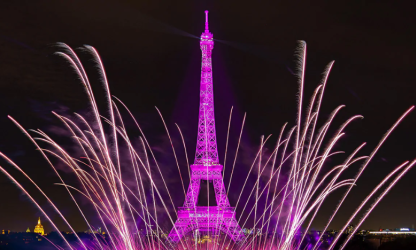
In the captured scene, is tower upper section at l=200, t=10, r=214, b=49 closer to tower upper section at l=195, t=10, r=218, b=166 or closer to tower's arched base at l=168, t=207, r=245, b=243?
tower upper section at l=195, t=10, r=218, b=166

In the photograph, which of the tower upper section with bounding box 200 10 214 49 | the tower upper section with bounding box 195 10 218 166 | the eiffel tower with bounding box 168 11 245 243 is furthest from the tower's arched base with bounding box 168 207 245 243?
the tower upper section with bounding box 200 10 214 49

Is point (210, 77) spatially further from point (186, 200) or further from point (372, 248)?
point (372, 248)

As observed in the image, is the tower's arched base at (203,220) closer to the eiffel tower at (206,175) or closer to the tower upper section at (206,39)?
the eiffel tower at (206,175)

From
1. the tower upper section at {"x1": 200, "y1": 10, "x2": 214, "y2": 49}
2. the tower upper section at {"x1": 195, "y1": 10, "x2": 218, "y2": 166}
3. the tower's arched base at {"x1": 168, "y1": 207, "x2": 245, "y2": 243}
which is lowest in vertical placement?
the tower's arched base at {"x1": 168, "y1": 207, "x2": 245, "y2": 243}

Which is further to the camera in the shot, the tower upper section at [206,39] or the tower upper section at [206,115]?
the tower upper section at [206,115]

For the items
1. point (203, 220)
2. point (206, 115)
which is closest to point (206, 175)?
point (203, 220)

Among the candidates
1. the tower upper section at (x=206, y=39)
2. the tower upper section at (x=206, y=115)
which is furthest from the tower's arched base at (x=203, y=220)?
the tower upper section at (x=206, y=39)

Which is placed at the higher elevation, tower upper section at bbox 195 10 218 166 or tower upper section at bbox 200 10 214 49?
tower upper section at bbox 200 10 214 49

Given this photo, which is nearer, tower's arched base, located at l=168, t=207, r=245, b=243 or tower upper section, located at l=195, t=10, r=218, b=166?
tower's arched base, located at l=168, t=207, r=245, b=243

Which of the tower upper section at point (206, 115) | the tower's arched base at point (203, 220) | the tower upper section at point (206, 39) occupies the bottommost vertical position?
the tower's arched base at point (203, 220)
